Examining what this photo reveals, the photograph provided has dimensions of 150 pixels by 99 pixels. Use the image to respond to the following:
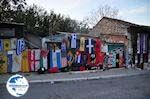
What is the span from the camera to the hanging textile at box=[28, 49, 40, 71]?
21438 mm

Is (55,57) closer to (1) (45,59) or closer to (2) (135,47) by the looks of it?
(1) (45,59)

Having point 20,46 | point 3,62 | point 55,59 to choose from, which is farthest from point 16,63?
point 55,59

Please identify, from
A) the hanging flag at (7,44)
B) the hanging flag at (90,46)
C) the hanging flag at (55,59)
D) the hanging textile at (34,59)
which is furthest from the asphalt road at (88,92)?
the hanging flag at (90,46)

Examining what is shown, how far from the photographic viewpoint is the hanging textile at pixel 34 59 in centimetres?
2144

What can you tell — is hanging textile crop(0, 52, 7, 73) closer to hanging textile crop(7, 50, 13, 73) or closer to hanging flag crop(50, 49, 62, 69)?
hanging textile crop(7, 50, 13, 73)

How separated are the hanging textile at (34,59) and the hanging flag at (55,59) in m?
1.01

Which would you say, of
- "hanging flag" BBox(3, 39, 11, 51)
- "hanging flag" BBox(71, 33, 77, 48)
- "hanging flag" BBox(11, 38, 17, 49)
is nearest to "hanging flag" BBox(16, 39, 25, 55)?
"hanging flag" BBox(11, 38, 17, 49)

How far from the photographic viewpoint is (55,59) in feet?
73.6

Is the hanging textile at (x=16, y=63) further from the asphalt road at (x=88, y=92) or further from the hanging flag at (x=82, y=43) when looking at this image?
the asphalt road at (x=88, y=92)

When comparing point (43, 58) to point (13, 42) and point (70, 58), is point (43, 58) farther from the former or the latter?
point (13, 42)

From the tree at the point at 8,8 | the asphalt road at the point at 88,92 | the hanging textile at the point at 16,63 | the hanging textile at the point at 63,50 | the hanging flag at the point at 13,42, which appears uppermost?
the tree at the point at 8,8

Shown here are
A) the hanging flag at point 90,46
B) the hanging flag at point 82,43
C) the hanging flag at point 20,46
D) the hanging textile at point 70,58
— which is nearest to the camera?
the hanging flag at point 20,46

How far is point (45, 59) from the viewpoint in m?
22.0

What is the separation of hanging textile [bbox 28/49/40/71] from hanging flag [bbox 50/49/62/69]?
1.01 m
